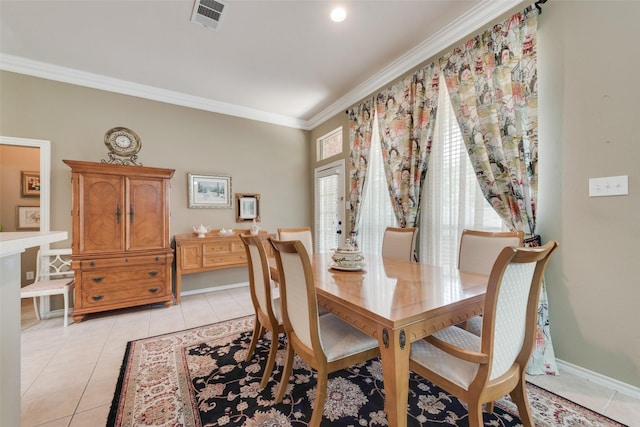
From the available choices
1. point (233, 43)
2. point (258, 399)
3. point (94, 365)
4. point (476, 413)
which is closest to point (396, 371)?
point (476, 413)

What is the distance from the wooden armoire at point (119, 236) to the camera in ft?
8.99

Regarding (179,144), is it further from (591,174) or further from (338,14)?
(591,174)

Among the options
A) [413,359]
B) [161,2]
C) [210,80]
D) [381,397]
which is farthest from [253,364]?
[210,80]

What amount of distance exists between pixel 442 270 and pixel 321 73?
273cm

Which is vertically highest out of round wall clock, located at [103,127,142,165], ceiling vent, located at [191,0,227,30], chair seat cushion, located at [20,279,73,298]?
ceiling vent, located at [191,0,227,30]

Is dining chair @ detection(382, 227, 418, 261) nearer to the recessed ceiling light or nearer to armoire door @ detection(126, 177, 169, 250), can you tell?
the recessed ceiling light

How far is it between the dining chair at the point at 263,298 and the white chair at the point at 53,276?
7.39 feet

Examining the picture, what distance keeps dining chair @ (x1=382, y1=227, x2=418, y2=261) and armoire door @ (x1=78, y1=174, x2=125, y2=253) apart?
306cm

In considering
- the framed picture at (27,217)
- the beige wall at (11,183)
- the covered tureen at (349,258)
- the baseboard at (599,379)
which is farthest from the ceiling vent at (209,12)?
the framed picture at (27,217)

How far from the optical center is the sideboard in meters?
3.35

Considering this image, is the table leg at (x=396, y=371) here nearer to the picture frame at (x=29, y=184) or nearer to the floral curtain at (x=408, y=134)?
the floral curtain at (x=408, y=134)

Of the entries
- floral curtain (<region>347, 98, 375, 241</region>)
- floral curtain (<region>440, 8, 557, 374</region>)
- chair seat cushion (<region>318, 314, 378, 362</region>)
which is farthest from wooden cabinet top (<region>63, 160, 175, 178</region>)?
floral curtain (<region>440, 8, 557, 374</region>)

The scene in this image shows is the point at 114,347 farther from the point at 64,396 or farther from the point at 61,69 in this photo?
the point at 61,69

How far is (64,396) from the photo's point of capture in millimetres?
1602
